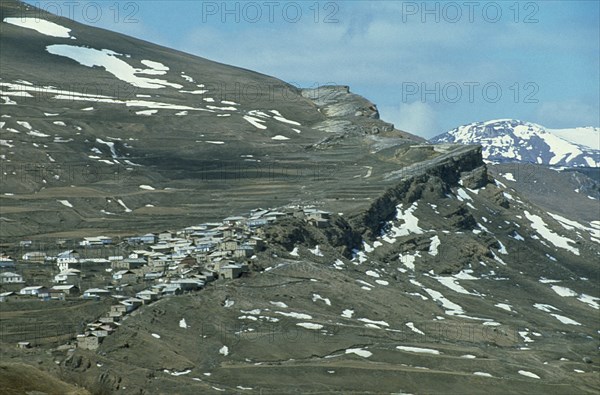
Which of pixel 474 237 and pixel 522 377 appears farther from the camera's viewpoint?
pixel 474 237

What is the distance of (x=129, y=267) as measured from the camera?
13675 cm

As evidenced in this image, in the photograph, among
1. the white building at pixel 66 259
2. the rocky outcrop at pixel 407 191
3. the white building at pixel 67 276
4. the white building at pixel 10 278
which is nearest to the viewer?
the white building at pixel 10 278

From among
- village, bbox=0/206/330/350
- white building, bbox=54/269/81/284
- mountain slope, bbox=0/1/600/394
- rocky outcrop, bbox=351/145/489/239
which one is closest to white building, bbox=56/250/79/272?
village, bbox=0/206/330/350

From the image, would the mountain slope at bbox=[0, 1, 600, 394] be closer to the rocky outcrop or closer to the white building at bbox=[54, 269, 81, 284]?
the rocky outcrop

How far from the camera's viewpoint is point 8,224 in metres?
152

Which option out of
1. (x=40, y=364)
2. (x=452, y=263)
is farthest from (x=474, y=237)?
(x=40, y=364)

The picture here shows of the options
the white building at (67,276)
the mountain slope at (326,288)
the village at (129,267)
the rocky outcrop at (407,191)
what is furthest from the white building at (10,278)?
the rocky outcrop at (407,191)

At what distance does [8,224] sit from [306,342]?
48948 millimetres

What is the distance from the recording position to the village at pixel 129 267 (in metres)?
123

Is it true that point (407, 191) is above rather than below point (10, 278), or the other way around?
above

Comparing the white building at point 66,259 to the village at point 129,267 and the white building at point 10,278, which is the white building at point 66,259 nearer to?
the village at point 129,267

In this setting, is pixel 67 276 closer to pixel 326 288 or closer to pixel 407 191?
pixel 326 288

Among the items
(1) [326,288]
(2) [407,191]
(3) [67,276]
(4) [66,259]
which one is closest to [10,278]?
(3) [67,276]

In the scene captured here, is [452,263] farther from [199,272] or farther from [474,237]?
Result: [199,272]
